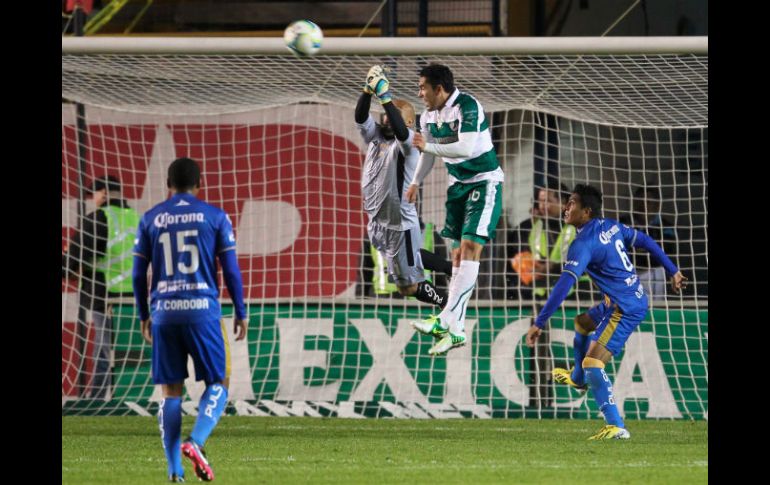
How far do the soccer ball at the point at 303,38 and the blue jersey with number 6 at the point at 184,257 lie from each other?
257 cm

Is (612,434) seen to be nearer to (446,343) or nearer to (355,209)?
(446,343)

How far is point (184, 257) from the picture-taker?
699 cm

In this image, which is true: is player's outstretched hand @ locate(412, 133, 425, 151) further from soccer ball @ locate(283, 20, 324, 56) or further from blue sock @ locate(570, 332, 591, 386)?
blue sock @ locate(570, 332, 591, 386)

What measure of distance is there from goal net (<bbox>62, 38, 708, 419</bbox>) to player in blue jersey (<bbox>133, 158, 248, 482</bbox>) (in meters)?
3.94

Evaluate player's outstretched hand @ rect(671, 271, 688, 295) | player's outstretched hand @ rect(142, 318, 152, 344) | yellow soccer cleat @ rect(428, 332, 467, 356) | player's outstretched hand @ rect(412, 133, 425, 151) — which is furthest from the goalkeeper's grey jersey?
player's outstretched hand @ rect(142, 318, 152, 344)

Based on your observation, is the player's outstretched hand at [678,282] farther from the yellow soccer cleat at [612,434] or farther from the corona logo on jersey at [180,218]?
the corona logo on jersey at [180,218]

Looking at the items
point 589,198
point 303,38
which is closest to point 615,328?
point 589,198

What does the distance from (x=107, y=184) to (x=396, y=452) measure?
5719 millimetres

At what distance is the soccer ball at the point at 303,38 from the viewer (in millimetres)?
9258

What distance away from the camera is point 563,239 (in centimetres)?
1362

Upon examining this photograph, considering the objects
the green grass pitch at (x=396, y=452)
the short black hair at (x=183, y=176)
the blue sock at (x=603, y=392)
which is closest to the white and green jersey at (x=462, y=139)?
the blue sock at (x=603, y=392)

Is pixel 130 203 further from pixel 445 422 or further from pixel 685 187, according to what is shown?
pixel 685 187
